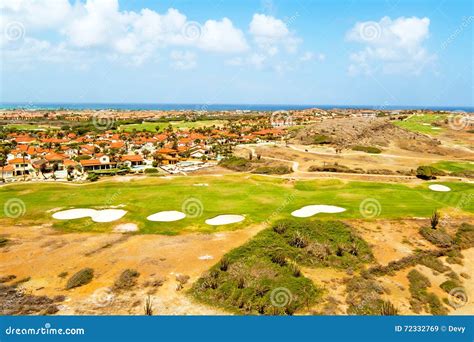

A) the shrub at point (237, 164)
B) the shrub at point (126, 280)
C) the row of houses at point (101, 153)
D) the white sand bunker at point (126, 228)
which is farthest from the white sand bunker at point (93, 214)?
the row of houses at point (101, 153)

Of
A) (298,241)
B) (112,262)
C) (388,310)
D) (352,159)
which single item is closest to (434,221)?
(298,241)

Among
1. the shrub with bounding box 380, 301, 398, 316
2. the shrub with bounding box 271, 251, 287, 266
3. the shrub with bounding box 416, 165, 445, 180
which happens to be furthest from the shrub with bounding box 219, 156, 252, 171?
the shrub with bounding box 380, 301, 398, 316

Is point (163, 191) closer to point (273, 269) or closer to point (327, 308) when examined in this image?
point (273, 269)

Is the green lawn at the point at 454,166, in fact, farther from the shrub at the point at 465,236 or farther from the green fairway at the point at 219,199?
the shrub at the point at 465,236

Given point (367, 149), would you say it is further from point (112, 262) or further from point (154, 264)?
point (112, 262)

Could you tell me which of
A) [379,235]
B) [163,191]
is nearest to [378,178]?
[379,235]

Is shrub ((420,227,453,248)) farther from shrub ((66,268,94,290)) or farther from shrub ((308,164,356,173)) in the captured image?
shrub ((308,164,356,173))
